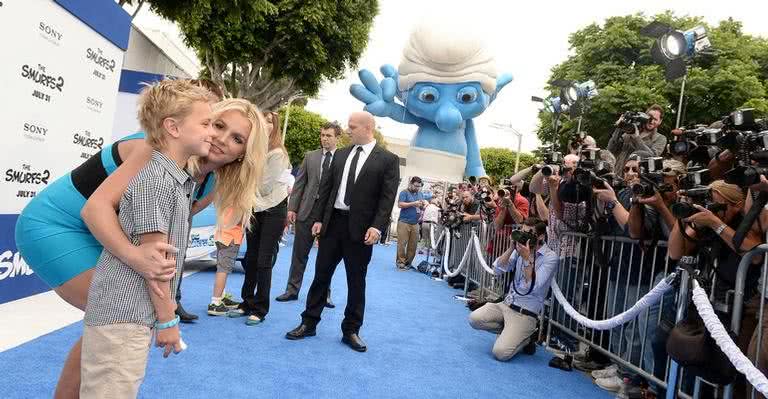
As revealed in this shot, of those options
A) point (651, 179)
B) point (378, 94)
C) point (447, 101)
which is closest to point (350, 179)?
point (651, 179)

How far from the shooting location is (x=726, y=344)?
104 inches

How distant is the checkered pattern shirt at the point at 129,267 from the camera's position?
1.62 meters

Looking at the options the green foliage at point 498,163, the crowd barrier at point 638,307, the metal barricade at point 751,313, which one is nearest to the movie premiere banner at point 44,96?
the crowd barrier at point 638,307

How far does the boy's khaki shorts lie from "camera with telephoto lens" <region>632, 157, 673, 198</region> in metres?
3.09

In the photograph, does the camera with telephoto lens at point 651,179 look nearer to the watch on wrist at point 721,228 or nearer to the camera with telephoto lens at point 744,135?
the camera with telephoto lens at point 744,135

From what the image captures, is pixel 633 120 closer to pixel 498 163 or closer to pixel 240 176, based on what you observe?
pixel 240 176

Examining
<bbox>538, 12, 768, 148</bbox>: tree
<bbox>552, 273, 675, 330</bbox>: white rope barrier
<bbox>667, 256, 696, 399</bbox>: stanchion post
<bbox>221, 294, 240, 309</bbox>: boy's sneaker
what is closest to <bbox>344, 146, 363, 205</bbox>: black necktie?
<bbox>221, 294, 240, 309</bbox>: boy's sneaker

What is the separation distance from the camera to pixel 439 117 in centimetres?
1438

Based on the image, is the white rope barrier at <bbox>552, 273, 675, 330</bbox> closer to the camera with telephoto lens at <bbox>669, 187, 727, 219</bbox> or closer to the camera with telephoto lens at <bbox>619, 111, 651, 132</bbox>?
the camera with telephoto lens at <bbox>669, 187, 727, 219</bbox>

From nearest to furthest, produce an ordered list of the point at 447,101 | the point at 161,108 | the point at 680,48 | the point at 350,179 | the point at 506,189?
1. the point at 161,108
2. the point at 350,179
3. the point at 680,48
4. the point at 506,189
5. the point at 447,101

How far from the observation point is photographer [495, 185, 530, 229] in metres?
5.74

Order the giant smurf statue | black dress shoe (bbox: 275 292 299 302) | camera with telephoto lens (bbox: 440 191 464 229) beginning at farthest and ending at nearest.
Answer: the giant smurf statue < camera with telephoto lens (bbox: 440 191 464 229) < black dress shoe (bbox: 275 292 299 302)

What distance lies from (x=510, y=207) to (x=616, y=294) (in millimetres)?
1670

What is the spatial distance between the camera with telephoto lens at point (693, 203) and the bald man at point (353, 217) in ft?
6.90
